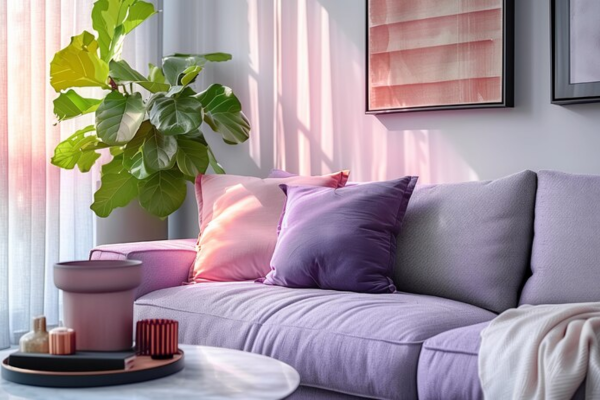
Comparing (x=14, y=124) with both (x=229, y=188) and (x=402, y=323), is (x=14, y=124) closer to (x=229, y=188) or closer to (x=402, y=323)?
(x=229, y=188)

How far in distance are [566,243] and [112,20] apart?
217 cm

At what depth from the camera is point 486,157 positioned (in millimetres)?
3207

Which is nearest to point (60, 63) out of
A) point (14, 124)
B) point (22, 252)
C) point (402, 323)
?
point (14, 124)

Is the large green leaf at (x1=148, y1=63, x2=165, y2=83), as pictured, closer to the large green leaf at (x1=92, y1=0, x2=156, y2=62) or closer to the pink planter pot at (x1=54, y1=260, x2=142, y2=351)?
the large green leaf at (x1=92, y1=0, x2=156, y2=62)

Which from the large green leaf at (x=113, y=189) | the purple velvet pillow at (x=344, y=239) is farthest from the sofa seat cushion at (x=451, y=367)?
the large green leaf at (x=113, y=189)

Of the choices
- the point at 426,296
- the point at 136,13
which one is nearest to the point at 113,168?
the point at 136,13

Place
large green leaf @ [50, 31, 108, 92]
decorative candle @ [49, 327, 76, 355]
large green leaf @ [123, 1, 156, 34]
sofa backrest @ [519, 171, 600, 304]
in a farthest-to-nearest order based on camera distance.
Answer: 1. large green leaf @ [123, 1, 156, 34]
2. large green leaf @ [50, 31, 108, 92]
3. sofa backrest @ [519, 171, 600, 304]
4. decorative candle @ [49, 327, 76, 355]

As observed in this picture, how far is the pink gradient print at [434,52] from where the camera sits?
10.3 ft

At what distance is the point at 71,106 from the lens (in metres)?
3.66

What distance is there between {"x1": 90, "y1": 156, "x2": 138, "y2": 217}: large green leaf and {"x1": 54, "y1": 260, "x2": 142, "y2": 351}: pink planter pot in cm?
205

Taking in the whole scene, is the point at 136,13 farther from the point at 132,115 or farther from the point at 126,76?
the point at 132,115

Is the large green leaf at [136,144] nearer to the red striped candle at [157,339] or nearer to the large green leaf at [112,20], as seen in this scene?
the large green leaf at [112,20]

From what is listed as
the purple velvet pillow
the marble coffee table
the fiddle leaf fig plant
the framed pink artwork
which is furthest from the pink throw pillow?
the marble coffee table

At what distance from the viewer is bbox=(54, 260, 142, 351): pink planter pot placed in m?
1.62
